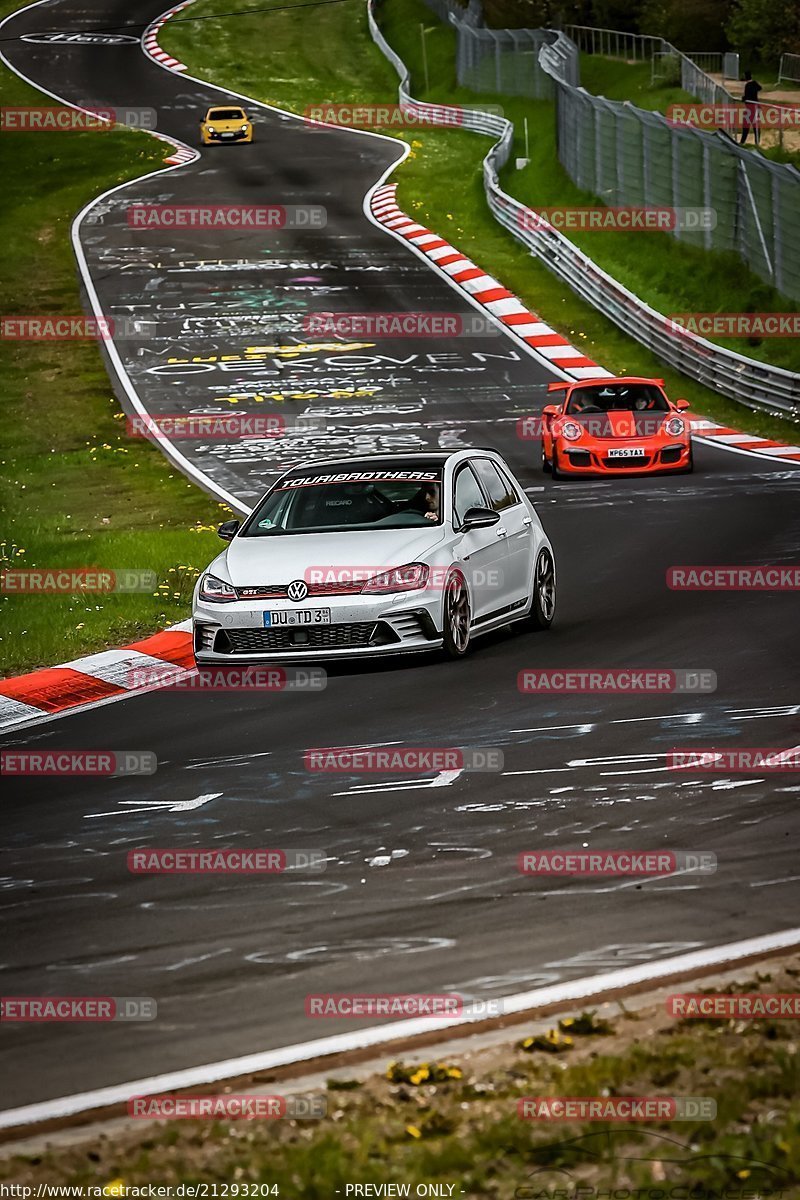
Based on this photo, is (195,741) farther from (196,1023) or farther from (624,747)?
(196,1023)

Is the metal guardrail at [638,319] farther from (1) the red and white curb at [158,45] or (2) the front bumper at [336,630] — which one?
(1) the red and white curb at [158,45]

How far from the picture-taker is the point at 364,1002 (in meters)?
6.53

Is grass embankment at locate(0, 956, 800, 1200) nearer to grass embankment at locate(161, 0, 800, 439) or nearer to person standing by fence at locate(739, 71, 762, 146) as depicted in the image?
grass embankment at locate(161, 0, 800, 439)

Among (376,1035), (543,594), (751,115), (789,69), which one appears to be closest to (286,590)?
(543,594)

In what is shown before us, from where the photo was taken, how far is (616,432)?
2420cm

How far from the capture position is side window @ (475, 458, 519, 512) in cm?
1499

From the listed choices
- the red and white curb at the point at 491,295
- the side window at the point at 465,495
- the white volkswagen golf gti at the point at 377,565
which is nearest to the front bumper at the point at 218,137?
the red and white curb at the point at 491,295

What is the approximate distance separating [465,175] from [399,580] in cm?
3837

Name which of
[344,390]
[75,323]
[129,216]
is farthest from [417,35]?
[344,390]

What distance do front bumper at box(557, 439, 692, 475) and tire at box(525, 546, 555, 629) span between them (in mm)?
8899

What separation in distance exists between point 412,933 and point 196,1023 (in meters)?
1.15

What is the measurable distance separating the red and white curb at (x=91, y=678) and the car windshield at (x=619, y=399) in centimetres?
1056

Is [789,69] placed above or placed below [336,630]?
above

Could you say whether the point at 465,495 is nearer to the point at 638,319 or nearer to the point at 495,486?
the point at 495,486
